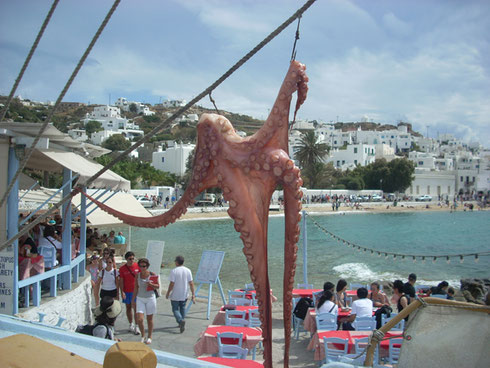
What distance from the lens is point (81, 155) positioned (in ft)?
31.5

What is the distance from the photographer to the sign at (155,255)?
15031mm

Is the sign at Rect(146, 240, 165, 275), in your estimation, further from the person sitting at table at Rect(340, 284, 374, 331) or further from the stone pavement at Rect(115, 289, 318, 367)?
the person sitting at table at Rect(340, 284, 374, 331)

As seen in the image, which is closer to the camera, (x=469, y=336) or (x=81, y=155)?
(x=469, y=336)

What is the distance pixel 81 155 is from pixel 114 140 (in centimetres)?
10182

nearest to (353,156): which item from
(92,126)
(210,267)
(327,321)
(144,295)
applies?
(92,126)

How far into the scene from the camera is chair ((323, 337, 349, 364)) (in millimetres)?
6723

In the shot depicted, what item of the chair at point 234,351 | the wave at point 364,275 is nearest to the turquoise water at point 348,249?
the wave at point 364,275

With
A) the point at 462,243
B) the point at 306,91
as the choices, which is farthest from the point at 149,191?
the point at 306,91

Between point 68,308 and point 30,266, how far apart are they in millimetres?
1562

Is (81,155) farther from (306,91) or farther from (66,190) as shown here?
(306,91)

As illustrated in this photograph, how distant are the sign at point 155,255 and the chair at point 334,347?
9.01 meters

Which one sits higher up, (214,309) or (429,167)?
(429,167)

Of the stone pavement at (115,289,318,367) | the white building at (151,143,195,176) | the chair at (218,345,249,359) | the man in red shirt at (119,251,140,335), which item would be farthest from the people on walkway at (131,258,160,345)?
the white building at (151,143,195,176)

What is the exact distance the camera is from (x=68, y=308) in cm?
891
